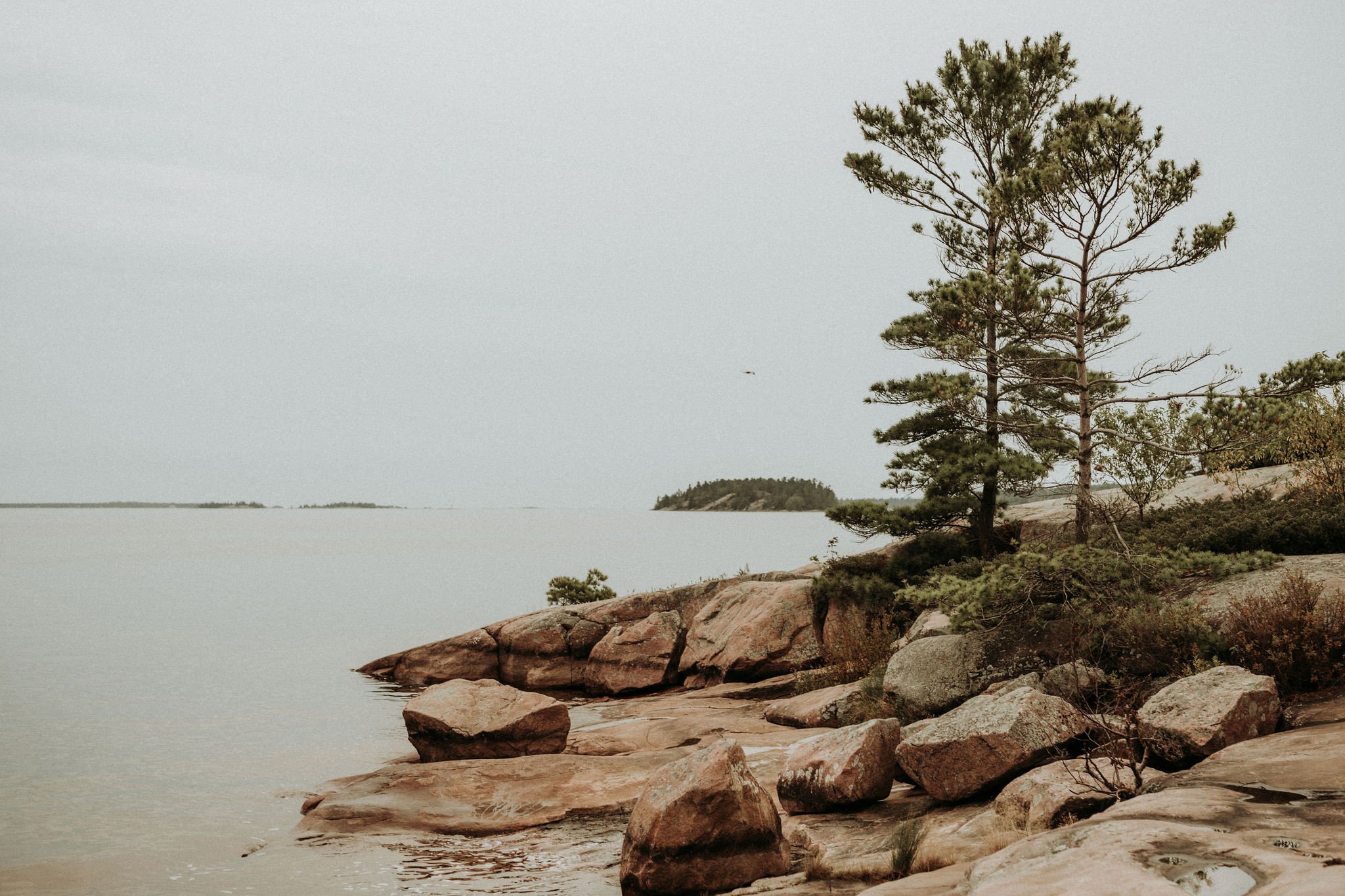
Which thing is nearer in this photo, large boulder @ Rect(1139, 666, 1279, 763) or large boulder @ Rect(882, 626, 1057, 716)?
large boulder @ Rect(1139, 666, 1279, 763)

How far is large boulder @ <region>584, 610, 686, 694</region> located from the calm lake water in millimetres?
5324

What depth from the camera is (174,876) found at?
11.5 meters

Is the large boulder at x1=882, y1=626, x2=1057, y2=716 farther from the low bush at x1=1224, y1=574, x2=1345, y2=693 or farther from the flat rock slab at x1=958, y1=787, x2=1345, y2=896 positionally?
→ the flat rock slab at x1=958, y1=787, x2=1345, y2=896

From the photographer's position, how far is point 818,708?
15508 millimetres

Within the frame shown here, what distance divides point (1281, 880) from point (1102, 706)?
19.8 feet

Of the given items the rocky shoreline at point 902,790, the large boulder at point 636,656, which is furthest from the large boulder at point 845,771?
the large boulder at point 636,656

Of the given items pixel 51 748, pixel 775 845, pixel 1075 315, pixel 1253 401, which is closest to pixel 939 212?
pixel 1075 315

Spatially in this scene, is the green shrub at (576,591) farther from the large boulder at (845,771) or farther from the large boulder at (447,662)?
the large boulder at (845,771)

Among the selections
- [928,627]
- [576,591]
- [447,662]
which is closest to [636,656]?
[576,591]

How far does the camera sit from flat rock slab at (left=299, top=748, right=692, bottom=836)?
486 inches

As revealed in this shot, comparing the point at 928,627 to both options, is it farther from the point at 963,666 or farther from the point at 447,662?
the point at 447,662

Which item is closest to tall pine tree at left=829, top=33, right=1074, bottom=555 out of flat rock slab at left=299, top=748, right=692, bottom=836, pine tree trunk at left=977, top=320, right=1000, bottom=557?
pine tree trunk at left=977, top=320, right=1000, bottom=557

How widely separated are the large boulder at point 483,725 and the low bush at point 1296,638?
1027 centimetres

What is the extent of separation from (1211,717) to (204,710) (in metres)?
23.4
